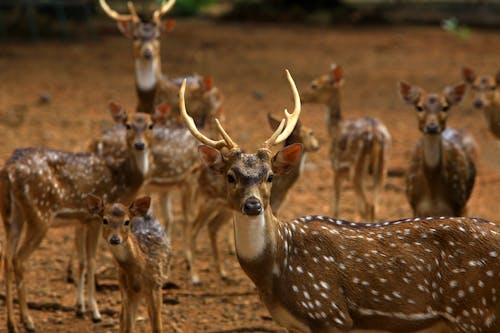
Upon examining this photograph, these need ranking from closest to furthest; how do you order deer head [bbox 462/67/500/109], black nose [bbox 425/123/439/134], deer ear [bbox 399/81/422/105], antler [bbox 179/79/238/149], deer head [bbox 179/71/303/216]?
deer head [bbox 179/71/303/216] < antler [bbox 179/79/238/149] < black nose [bbox 425/123/439/134] < deer ear [bbox 399/81/422/105] < deer head [bbox 462/67/500/109]

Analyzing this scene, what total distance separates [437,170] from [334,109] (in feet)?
7.86

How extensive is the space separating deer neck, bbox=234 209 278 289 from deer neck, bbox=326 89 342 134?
15.6ft

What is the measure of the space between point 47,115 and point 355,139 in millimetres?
6512

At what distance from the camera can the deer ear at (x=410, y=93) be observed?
8273 mm

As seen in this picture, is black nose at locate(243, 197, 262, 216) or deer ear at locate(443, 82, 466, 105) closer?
A: black nose at locate(243, 197, 262, 216)

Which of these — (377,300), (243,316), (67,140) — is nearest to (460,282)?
(377,300)

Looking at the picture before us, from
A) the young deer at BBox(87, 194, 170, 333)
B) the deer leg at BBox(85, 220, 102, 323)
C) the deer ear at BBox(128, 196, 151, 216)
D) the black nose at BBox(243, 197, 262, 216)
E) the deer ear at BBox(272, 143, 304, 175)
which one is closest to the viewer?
the black nose at BBox(243, 197, 262, 216)

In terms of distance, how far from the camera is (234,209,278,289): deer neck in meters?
5.29

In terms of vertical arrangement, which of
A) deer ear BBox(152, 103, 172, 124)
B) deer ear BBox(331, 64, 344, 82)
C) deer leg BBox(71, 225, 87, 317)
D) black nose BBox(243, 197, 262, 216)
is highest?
deer ear BBox(331, 64, 344, 82)

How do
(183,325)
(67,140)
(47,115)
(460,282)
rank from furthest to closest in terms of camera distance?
(47,115) → (67,140) → (183,325) → (460,282)

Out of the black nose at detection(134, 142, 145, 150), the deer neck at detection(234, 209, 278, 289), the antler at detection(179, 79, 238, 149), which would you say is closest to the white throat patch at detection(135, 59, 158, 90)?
the black nose at detection(134, 142, 145, 150)

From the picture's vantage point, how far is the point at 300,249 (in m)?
5.48

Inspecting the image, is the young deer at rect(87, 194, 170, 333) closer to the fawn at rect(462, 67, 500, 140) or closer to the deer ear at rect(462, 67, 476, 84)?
the fawn at rect(462, 67, 500, 140)

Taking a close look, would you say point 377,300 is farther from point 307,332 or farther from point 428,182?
point 428,182
